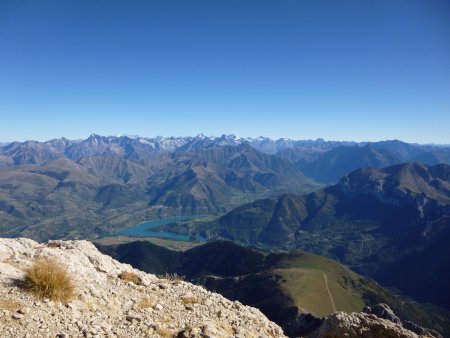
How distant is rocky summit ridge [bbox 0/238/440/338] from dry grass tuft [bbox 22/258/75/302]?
11.6 inches

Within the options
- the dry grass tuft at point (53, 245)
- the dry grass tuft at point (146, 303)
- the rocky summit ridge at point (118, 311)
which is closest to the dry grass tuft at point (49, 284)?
the rocky summit ridge at point (118, 311)

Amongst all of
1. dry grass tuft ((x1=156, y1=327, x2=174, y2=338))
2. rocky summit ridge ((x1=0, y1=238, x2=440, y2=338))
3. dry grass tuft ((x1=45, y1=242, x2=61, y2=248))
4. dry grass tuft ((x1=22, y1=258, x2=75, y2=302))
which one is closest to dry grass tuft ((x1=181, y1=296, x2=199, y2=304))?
rocky summit ridge ((x1=0, y1=238, x2=440, y2=338))

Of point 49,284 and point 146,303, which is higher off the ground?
point 49,284

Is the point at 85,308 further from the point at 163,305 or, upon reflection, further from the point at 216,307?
the point at 216,307

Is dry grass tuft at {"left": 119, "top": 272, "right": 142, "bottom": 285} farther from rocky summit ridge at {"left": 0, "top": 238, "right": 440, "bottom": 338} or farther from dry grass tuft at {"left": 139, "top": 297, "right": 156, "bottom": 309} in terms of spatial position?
dry grass tuft at {"left": 139, "top": 297, "right": 156, "bottom": 309}

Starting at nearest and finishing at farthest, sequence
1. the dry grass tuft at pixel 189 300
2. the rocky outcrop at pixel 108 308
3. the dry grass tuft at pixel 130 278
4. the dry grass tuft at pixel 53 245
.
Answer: the rocky outcrop at pixel 108 308 → the dry grass tuft at pixel 189 300 → the dry grass tuft at pixel 130 278 → the dry grass tuft at pixel 53 245

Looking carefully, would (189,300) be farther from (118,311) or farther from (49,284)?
(49,284)

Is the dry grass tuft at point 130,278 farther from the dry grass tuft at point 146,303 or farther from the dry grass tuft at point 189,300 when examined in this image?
the dry grass tuft at point 189,300

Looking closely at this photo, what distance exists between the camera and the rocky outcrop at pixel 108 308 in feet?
42.7

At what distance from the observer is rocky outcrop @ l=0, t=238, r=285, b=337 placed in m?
13.0

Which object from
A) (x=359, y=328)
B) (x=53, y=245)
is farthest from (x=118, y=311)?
(x=359, y=328)

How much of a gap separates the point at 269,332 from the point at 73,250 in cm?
1418

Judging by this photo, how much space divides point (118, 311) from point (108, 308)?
476 mm

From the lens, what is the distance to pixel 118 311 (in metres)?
15.7
